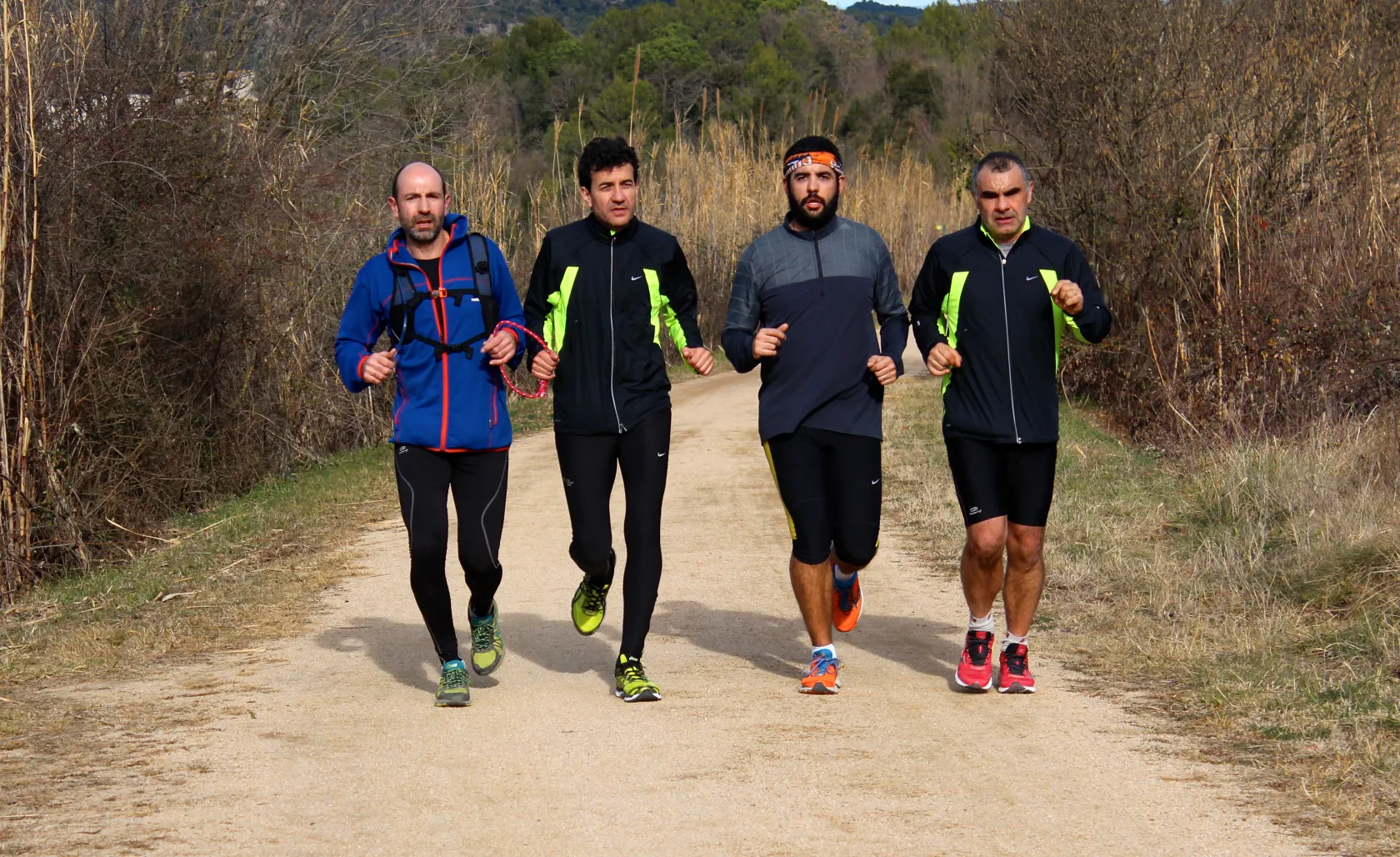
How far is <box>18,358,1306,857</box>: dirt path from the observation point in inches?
181

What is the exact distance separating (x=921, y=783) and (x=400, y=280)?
278 centimetres

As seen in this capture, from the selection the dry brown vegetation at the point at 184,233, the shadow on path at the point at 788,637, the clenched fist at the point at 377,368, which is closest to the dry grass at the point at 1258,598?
the shadow on path at the point at 788,637

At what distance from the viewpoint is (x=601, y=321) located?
6234mm

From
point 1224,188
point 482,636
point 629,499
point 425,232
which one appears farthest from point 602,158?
point 1224,188

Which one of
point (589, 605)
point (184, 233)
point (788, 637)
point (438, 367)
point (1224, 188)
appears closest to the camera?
point (438, 367)

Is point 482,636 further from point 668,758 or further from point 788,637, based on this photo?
point 788,637

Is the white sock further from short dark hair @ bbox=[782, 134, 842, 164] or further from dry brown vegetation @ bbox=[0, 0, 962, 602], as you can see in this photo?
dry brown vegetation @ bbox=[0, 0, 962, 602]

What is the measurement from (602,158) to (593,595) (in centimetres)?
182

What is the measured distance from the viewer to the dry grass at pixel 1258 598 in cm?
531

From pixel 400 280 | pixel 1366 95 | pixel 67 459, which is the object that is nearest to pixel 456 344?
pixel 400 280

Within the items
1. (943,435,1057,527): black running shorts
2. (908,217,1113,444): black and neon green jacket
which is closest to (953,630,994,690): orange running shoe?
(943,435,1057,527): black running shorts

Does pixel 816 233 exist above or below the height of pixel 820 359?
above

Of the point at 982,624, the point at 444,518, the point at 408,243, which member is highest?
the point at 408,243

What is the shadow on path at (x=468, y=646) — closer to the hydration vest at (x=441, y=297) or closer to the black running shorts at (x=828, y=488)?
the black running shorts at (x=828, y=488)
